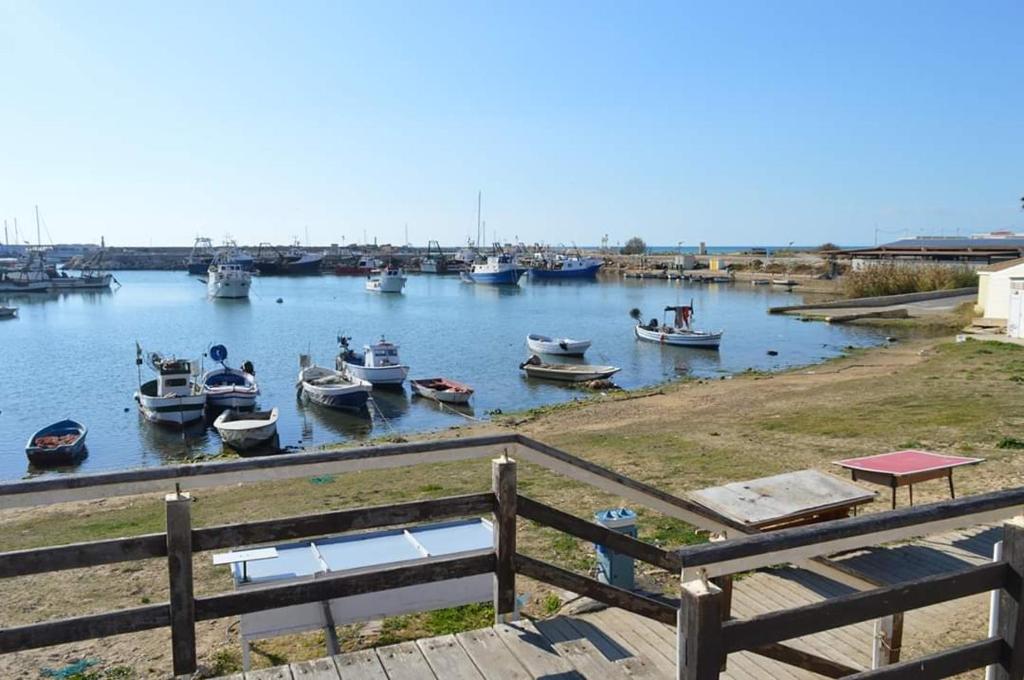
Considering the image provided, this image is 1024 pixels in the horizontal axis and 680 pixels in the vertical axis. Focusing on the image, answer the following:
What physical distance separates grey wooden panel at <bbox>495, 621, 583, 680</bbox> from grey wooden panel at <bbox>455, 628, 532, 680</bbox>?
0.12 feet

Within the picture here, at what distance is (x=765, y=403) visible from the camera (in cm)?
2319

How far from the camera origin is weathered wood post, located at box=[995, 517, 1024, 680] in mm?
3262

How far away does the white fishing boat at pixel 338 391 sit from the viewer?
30.8 metres

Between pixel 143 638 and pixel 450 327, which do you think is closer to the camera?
pixel 143 638

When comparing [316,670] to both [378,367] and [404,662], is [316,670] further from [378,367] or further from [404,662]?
[378,367]

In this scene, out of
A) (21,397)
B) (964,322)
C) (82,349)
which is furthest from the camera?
(82,349)

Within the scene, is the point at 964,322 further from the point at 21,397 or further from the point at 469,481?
the point at 21,397

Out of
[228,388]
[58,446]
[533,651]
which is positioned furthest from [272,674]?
[228,388]

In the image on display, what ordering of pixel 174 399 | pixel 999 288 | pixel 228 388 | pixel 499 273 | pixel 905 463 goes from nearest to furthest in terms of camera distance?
pixel 905 463 → pixel 174 399 → pixel 228 388 → pixel 999 288 → pixel 499 273

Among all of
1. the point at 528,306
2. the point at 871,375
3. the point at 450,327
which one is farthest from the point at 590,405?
the point at 528,306

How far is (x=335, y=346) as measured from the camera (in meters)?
52.8

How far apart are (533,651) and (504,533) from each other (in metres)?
0.63

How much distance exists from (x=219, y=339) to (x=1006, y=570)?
59.6 m

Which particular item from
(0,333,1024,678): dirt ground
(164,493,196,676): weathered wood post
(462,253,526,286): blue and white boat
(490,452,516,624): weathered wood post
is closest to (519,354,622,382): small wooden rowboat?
(0,333,1024,678): dirt ground
